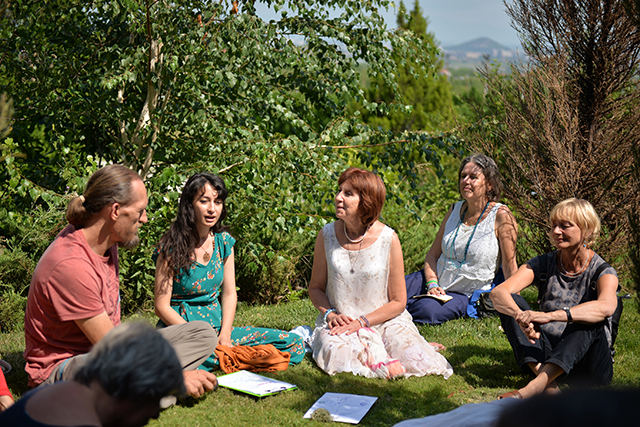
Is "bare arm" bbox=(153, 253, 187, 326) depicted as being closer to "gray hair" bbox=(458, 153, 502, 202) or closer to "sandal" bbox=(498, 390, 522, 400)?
"sandal" bbox=(498, 390, 522, 400)

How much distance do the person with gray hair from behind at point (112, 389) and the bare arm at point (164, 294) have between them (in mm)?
2327

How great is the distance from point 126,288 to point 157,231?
0.82 m

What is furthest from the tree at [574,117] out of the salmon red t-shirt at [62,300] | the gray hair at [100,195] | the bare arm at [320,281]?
the salmon red t-shirt at [62,300]

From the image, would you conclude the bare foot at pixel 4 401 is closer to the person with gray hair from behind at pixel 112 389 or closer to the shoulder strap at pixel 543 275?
the person with gray hair from behind at pixel 112 389

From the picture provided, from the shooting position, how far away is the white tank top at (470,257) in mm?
5211

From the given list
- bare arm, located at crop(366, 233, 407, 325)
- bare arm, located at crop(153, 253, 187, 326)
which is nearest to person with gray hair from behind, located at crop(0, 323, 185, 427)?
bare arm, located at crop(153, 253, 187, 326)

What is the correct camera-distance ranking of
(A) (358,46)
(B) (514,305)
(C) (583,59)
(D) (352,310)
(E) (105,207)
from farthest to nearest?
1. (C) (583,59)
2. (A) (358,46)
3. (D) (352,310)
4. (B) (514,305)
5. (E) (105,207)

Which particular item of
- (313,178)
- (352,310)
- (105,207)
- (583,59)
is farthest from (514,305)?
(583,59)

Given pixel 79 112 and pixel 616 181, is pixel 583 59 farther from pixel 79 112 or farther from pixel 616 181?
pixel 79 112

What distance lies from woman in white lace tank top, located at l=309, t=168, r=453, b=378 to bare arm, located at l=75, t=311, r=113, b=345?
1.69 m

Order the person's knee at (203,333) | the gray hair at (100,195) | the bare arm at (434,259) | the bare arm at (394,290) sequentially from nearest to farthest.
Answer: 1. the gray hair at (100,195)
2. the person's knee at (203,333)
3. the bare arm at (394,290)
4. the bare arm at (434,259)

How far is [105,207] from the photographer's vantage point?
10.3 ft

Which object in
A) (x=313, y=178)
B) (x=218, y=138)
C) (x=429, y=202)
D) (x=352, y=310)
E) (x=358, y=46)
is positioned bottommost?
(x=352, y=310)

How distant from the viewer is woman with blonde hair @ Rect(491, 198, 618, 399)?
3.51 m
